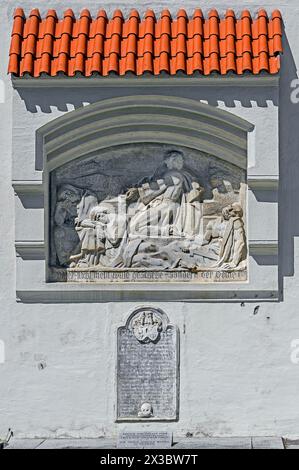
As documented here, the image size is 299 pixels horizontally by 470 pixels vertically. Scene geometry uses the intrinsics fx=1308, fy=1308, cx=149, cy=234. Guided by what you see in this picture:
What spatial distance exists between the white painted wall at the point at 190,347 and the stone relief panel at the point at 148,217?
0.40 m

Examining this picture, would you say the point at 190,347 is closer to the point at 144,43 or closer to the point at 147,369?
the point at 147,369

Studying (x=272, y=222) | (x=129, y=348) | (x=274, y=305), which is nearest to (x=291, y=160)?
(x=272, y=222)

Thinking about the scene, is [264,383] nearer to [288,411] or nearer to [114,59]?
[288,411]

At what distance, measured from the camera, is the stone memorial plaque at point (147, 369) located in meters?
13.5

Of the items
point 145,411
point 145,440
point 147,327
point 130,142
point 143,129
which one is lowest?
point 145,440

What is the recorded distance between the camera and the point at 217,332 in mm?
13484

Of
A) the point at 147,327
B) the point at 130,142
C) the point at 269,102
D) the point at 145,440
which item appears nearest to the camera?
the point at 145,440

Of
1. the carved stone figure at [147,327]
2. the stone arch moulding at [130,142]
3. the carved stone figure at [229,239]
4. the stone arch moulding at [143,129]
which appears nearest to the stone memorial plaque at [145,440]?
the carved stone figure at [147,327]

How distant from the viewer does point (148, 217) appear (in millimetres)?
13758

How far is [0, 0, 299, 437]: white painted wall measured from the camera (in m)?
13.4

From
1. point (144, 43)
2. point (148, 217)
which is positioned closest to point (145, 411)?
point (148, 217)

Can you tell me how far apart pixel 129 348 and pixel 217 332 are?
0.92 m

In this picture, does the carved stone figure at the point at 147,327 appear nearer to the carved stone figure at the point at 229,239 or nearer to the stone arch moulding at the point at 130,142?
the stone arch moulding at the point at 130,142

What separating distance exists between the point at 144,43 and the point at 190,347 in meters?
3.19
